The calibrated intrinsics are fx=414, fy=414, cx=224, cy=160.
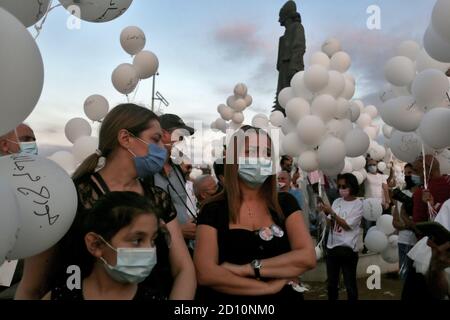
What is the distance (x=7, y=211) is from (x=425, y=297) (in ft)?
8.98

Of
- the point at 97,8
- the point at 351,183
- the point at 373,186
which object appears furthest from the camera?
the point at 373,186

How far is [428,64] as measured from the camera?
4.01 meters

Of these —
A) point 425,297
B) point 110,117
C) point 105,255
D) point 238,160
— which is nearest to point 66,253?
point 105,255

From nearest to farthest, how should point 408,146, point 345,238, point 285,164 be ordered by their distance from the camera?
point 408,146 → point 345,238 → point 285,164

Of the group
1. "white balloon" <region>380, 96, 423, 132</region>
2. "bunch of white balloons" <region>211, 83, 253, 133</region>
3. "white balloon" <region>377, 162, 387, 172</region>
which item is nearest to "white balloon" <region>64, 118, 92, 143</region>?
"white balloon" <region>380, 96, 423, 132</region>

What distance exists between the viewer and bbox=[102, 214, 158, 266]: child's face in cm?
160

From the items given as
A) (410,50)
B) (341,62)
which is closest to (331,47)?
(341,62)

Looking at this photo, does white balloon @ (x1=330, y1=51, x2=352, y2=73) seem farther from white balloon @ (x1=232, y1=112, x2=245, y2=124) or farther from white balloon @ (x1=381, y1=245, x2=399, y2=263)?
white balloon @ (x1=232, y1=112, x2=245, y2=124)

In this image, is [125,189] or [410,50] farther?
[410,50]

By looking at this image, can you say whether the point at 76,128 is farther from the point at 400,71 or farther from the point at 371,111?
the point at 371,111

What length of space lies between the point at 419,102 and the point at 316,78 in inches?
71.1

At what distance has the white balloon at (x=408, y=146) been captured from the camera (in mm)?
4214

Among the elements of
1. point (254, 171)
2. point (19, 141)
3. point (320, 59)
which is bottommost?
point (254, 171)
